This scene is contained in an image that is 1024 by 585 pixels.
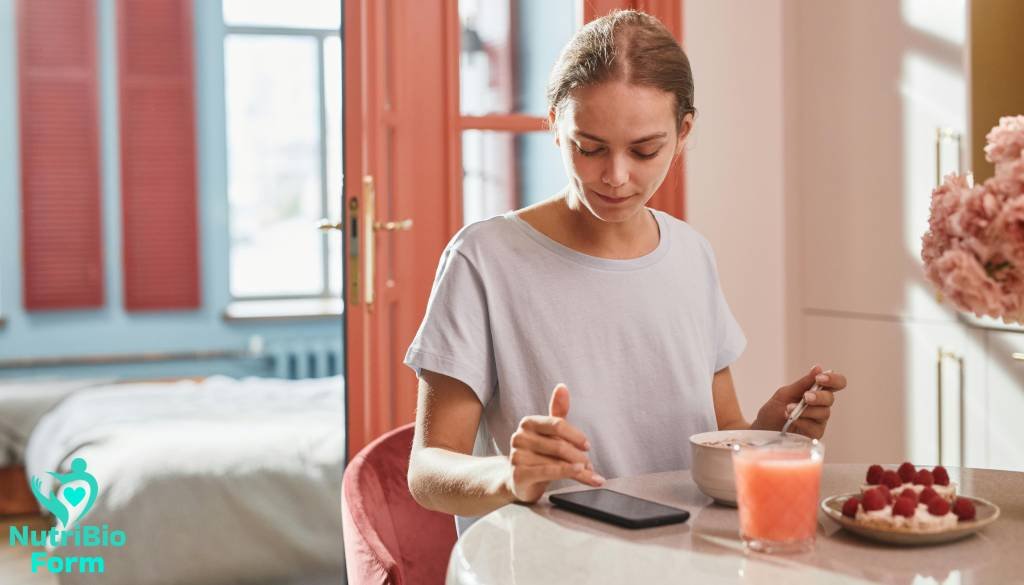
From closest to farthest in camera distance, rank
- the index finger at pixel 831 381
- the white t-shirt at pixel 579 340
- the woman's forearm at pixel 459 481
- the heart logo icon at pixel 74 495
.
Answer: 1. the woman's forearm at pixel 459 481
2. the index finger at pixel 831 381
3. the white t-shirt at pixel 579 340
4. the heart logo icon at pixel 74 495

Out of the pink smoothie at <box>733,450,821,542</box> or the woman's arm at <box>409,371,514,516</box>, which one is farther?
the woman's arm at <box>409,371,514,516</box>

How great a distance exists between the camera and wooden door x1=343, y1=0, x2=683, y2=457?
2.23 meters

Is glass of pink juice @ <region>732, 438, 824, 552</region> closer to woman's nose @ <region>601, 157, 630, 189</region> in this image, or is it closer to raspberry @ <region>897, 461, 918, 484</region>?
raspberry @ <region>897, 461, 918, 484</region>

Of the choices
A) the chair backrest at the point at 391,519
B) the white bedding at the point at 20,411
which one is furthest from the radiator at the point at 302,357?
the chair backrest at the point at 391,519

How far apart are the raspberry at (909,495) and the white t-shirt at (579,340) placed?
18.3 inches

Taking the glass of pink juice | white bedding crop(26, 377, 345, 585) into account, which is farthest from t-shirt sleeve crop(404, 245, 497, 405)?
white bedding crop(26, 377, 345, 585)

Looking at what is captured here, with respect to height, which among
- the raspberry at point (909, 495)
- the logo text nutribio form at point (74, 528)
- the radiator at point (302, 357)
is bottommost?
the logo text nutribio form at point (74, 528)

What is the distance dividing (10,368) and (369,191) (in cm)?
401

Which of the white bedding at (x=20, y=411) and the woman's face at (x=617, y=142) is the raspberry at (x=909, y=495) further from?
the white bedding at (x=20, y=411)

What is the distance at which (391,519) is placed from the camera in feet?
4.71

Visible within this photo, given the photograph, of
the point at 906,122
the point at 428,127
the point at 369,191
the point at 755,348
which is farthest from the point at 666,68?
the point at 755,348

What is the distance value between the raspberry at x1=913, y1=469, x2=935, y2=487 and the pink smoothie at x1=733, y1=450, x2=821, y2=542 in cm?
14

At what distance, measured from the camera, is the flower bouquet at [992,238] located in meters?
0.95

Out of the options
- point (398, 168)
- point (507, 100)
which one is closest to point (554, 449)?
point (398, 168)
